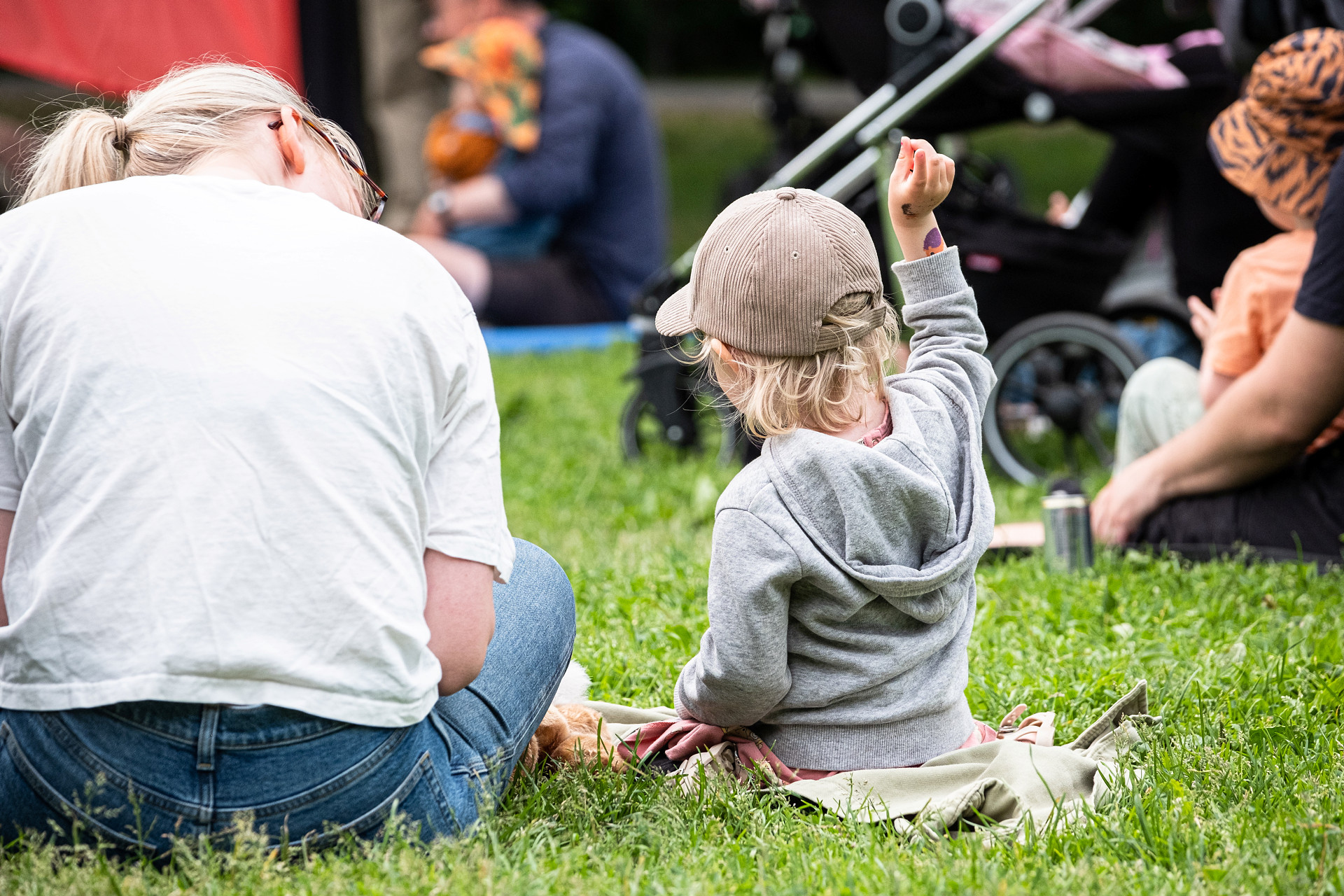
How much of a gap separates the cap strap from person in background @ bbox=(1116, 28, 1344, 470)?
61.7 inches

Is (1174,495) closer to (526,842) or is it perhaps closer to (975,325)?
(975,325)

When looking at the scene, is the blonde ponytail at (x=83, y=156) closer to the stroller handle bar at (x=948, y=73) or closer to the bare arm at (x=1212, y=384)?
the bare arm at (x=1212, y=384)

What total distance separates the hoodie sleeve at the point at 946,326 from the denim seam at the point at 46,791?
47.3 inches

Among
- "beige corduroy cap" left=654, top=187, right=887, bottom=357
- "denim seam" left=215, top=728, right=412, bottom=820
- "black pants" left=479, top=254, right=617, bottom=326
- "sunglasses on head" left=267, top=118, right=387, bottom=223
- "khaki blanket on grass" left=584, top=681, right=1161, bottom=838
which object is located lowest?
"black pants" left=479, top=254, right=617, bottom=326

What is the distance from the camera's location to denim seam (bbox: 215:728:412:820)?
160 centimetres

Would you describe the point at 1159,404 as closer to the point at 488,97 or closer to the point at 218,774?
the point at 218,774

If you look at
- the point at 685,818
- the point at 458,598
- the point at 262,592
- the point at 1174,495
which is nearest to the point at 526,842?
the point at 685,818

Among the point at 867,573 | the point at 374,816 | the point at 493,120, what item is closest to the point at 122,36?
the point at 493,120

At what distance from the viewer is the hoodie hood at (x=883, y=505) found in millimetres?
1735

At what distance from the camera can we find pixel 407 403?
156 cm

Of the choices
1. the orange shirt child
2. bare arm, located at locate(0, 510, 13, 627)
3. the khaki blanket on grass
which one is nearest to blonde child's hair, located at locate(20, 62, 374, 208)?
bare arm, located at locate(0, 510, 13, 627)

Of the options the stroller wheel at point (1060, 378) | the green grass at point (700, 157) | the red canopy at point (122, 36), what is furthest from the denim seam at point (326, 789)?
the green grass at point (700, 157)

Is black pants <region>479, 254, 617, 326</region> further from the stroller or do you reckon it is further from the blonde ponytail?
the blonde ponytail

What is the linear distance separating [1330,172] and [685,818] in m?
2.07
